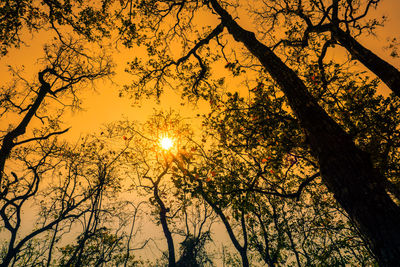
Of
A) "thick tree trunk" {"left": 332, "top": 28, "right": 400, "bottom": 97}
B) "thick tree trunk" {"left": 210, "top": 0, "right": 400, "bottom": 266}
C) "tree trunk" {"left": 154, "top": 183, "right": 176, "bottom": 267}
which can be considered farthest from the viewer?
"tree trunk" {"left": 154, "top": 183, "right": 176, "bottom": 267}

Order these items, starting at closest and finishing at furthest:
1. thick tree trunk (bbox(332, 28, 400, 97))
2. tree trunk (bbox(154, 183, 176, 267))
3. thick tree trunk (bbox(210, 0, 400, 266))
A: thick tree trunk (bbox(210, 0, 400, 266))
thick tree trunk (bbox(332, 28, 400, 97))
tree trunk (bbox(154, 183, 176, 267))

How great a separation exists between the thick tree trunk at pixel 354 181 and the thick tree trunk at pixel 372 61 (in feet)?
13.7

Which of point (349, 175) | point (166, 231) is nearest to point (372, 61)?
point (349, 175)

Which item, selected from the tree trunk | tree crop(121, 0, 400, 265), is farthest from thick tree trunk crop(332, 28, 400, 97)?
the tree trunk

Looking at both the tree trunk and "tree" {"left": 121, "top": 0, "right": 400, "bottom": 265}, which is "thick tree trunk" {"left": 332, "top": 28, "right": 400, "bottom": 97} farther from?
the tree trunk

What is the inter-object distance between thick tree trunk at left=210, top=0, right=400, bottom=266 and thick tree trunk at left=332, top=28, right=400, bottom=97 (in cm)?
418

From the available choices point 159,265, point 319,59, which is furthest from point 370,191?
point 159,265

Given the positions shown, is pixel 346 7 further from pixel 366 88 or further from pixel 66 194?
pixel 66 194

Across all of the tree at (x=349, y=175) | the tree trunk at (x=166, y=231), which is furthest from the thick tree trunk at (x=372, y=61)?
the tree trunk at (x=166, y=231)

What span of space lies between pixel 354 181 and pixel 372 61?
20.9 feet

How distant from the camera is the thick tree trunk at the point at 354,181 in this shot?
2117mm

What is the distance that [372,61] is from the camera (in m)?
6.31

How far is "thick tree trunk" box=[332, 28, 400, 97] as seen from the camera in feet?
18.1

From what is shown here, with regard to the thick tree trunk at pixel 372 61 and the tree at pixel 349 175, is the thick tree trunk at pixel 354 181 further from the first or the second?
the thick tree trunk at pixel 372 61
